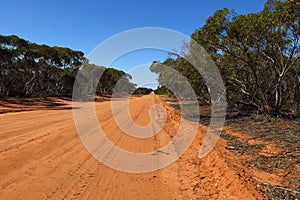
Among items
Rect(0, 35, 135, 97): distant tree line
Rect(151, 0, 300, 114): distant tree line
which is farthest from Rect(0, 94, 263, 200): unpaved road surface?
Rect(0, 35, 135, 97): distant tree line

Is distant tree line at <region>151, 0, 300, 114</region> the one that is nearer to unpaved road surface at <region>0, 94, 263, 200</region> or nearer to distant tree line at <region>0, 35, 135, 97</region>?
unpaved road surface at <region>0, 94, 263, 200</region>

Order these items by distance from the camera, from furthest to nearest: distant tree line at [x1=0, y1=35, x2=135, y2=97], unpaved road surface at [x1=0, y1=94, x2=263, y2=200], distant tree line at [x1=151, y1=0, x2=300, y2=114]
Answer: distant tree line at [x1=0, y1=35, x2=135, y2=97], distant tree line at [x1=151, y1=0, x2=300, y2=114], unpaved road surface at [x1=0, y1=94, x2=263, y2=200]

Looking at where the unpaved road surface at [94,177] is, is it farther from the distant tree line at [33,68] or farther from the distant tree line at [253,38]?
the distant tree line at [33,68]

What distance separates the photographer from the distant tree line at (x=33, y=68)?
28.1 meters

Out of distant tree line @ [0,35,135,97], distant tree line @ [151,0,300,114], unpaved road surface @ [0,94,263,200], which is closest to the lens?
unpaved road surface @ [0,94,263,200]

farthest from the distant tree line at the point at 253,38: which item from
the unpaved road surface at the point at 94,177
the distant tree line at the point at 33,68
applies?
the distant tree line at the point at 33,68

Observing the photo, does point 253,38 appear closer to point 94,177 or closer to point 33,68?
point 94,177

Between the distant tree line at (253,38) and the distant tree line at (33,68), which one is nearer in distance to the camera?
the distant tree line at (253,38)

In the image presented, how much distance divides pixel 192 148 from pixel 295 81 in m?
12.6

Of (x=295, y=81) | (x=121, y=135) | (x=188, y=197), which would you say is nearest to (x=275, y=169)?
(x=188, y=197)

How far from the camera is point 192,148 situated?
7.80 meters

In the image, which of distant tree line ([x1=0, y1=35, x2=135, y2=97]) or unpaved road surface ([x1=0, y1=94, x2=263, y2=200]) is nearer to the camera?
unpaved road surface ([x1=0, y1=94, x2=263, y2=200])

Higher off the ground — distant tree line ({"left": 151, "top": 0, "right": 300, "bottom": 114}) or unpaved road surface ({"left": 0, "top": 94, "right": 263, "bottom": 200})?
distant tree line ({"left": 151, "top": 0, "right": 300, "bottom": 114})

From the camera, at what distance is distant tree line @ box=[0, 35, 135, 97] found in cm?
2814
